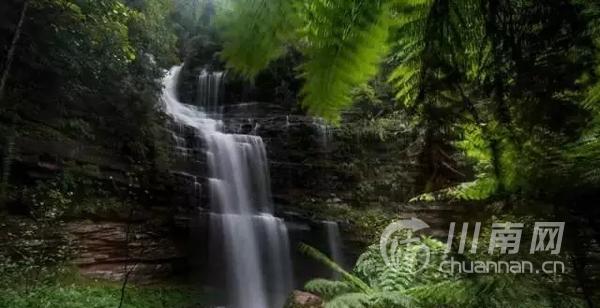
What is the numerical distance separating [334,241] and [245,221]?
7.33 feet

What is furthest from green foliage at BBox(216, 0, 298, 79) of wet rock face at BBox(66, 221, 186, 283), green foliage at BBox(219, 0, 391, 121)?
wet rock face at BBox(66, 221, 186, 283)

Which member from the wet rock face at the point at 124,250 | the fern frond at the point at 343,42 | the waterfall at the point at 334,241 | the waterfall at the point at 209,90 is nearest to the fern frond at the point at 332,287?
the wet rock face at the point at 124,250

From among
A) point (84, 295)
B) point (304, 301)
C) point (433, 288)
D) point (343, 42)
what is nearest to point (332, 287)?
point (304, 301)

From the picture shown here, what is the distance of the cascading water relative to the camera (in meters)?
9.04

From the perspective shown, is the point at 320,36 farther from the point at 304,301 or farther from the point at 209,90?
the point at 209,90

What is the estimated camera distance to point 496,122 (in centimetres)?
83

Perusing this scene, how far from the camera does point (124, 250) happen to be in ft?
25.5

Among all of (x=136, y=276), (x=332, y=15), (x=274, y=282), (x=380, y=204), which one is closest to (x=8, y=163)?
(x=136, y=276)

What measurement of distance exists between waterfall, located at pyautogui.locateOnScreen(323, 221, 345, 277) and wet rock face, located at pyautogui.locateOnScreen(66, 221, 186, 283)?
3.43 m

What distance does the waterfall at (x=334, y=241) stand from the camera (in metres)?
9.51

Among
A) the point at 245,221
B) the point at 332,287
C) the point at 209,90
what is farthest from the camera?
the point at 209,90

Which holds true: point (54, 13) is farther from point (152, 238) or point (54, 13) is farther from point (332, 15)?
point (332, 15)

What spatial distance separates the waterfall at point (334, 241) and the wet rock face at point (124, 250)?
11.3ft

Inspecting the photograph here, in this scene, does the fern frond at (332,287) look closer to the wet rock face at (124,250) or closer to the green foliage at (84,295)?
the green foliage at (84,295)
